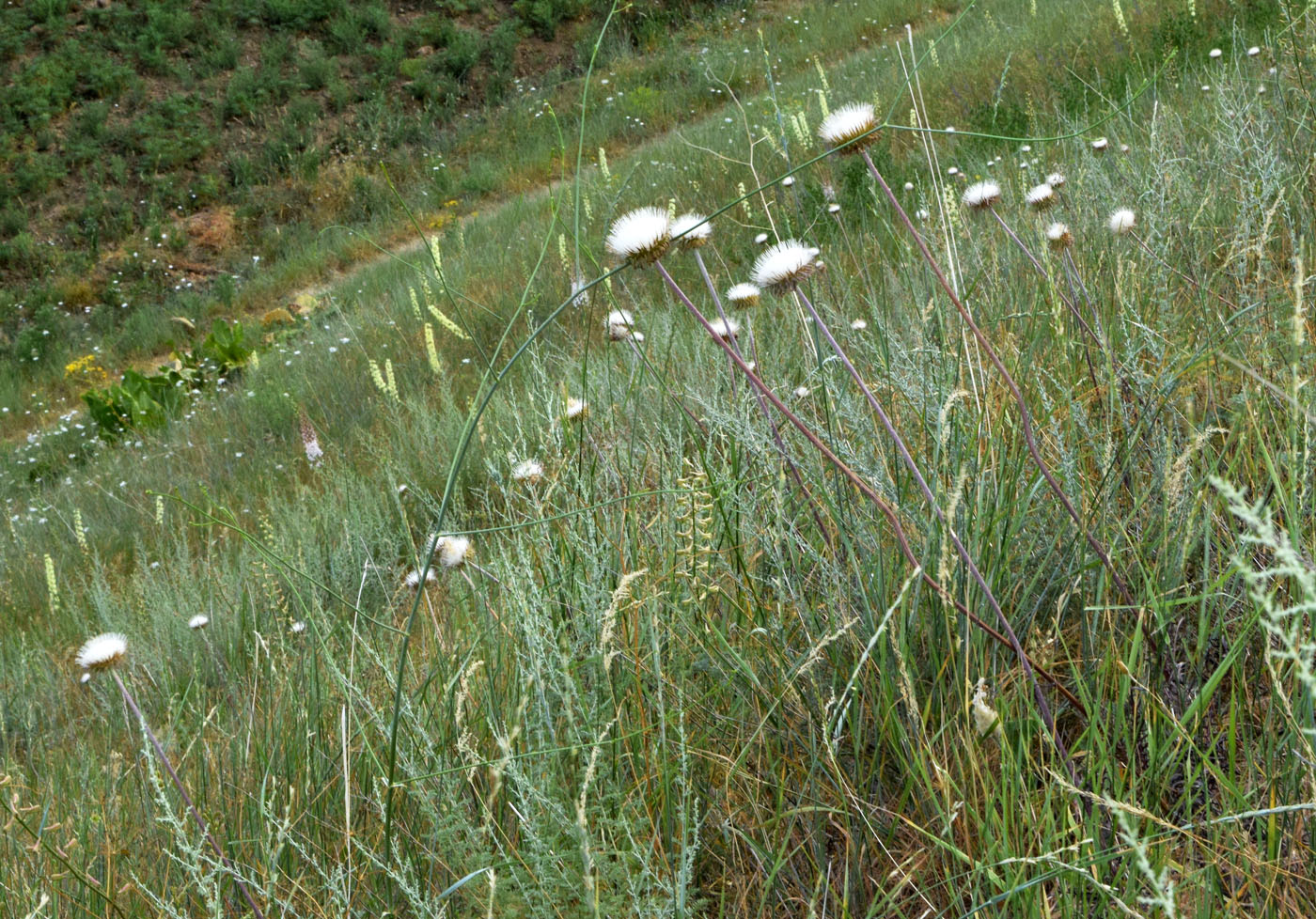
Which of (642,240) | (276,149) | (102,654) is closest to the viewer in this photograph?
(642,240)

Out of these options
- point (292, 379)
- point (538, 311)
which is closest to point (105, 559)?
point (292, 379)

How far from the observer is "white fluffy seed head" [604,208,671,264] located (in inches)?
44.9

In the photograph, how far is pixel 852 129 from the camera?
1.26 m

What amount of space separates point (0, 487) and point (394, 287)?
3.01 meters

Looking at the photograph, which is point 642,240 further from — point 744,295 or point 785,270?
point 744,295

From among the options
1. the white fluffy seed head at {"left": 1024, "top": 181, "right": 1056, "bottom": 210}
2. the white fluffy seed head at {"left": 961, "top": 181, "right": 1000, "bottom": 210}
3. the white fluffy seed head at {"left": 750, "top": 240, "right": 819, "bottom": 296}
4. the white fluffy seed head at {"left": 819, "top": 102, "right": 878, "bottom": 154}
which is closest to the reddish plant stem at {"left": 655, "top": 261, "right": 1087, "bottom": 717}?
the white fluffy seed head at {"left": 750, "top": 240, "right": 819, "bottom": 296}

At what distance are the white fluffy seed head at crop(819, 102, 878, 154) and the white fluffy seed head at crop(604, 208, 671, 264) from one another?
0.25 m

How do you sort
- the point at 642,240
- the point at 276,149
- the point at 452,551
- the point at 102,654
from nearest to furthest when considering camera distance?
the point at 642,240, the point at 102,654, the point at 452,551, the point at 276,149

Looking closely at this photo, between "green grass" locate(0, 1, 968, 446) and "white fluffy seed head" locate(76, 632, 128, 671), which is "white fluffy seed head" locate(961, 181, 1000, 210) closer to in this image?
"white fluffy seed head" locate(76, 632, 128, 671)

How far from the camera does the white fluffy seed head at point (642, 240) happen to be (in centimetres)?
114

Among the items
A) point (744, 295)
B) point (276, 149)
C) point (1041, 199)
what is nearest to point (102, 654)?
point (744, 295)

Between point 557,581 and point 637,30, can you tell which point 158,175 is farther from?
point 557,581

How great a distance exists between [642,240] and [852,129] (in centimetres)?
34

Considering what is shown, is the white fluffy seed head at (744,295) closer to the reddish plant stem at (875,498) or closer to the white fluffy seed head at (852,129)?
the white fluffy seed head at (852,129)
